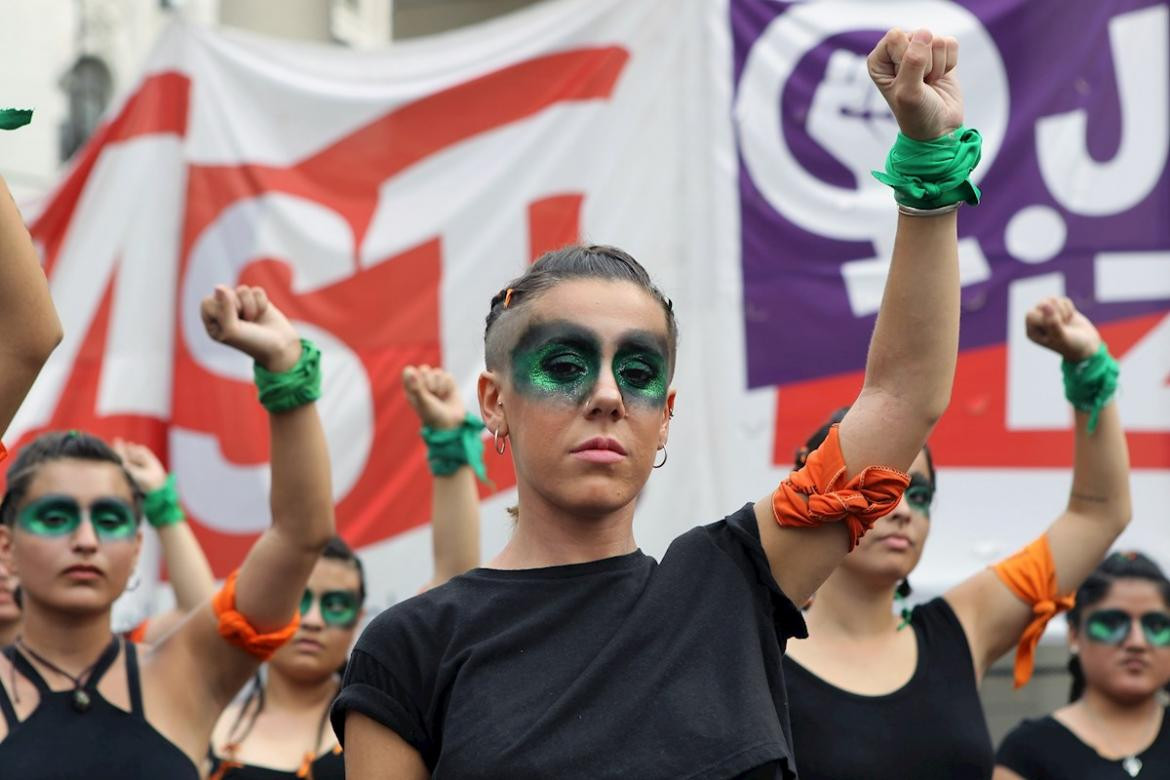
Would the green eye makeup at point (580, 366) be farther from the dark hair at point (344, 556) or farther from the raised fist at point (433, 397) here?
the dark hair at point (344, 556)

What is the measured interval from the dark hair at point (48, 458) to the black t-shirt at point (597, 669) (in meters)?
1.86

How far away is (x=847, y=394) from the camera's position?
5.36 m

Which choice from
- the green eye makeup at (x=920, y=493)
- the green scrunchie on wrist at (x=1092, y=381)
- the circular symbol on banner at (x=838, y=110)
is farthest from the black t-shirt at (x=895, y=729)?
the circular symbol on banner at (x=838, y=110)

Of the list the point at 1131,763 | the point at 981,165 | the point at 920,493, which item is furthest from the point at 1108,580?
the point at 981,165

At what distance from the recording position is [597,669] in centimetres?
193

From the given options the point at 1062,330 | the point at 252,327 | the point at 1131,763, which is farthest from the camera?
the point at 1131,763

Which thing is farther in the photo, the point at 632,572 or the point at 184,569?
the point at 184,569

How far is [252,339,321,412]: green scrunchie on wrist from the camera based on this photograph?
10.1ft

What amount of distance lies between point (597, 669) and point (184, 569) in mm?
3035

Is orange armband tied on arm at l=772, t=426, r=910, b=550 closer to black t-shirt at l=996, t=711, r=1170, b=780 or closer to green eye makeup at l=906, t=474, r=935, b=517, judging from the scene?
green eye makeup at l=906, t=474, r=935, b=517

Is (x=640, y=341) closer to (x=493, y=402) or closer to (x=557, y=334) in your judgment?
(x=557, y=334)

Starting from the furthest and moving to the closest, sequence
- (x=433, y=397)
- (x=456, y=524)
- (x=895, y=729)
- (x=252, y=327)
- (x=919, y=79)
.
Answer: (x=456, y=524)
(x=433, y=397)
(x=895, y=729)
(x=252, y=327)
(x=919, y=79)

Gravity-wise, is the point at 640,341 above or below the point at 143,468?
above

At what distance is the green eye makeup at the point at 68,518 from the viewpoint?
3.55 meters
